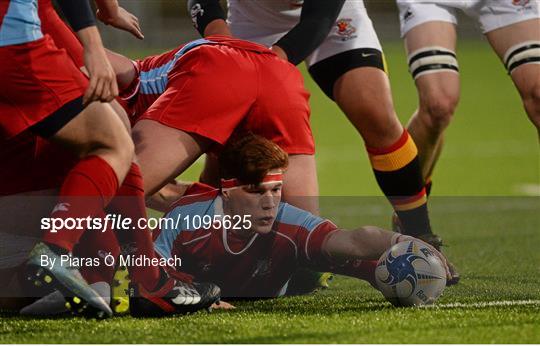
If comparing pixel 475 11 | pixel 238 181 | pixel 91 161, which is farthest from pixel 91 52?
pixel 475 11

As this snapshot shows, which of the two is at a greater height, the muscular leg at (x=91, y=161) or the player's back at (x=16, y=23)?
the player's back at (x=16, y=23)

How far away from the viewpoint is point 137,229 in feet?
15.4

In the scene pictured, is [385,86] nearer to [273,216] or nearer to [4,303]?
[273,216]

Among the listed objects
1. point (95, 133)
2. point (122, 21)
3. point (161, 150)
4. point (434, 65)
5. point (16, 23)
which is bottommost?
point (434, 65)

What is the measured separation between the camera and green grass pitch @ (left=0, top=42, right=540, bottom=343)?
417 centimetres

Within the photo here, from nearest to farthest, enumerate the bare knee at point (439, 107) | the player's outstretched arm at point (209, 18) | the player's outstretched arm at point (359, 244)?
1. the player's outstretched arm at point (359, 244)
2. the player's outstretched arm at point (209, 18)
3. the bare knee at point (439, 107)

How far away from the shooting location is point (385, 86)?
6.04m

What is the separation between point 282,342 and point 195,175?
6895 millimetres

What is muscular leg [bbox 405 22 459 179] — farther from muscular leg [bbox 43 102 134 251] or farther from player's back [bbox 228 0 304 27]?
muscular leg [bbox 43 102 134 251]

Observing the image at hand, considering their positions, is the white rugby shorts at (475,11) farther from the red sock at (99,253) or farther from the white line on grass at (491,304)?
the red sock at (99,253)

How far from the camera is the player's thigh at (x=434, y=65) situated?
20.8ft

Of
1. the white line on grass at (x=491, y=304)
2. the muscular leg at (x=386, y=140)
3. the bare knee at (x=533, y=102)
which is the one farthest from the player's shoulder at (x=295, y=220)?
the bare knee at (x=533, y=102)

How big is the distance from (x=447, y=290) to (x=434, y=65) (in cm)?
144

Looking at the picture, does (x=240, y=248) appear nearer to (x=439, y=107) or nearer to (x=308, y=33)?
(x=308, y=33)
